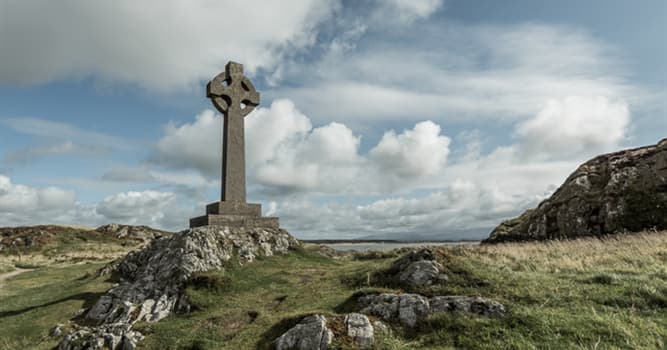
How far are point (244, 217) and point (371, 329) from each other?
15629mm

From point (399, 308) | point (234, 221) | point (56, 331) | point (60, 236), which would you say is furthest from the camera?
point (60, 236)

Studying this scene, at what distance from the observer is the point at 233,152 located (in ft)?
80.4

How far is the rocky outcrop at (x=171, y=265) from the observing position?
655 inches

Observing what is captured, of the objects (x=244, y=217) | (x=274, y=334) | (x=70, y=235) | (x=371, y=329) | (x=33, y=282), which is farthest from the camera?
(x=70, y=235)

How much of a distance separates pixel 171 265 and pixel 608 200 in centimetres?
2938

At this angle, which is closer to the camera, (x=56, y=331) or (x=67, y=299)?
(x=56, y=331)

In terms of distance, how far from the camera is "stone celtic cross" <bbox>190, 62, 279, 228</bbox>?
23.5 meters

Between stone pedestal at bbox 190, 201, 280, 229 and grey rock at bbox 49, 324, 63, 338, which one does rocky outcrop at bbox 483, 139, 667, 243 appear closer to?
stone pedestal at bbox 190, 201, 280, 229

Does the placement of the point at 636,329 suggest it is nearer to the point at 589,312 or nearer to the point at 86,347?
the point at 589,312

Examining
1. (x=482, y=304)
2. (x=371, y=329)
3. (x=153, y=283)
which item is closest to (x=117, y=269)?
(x=153, y=283)

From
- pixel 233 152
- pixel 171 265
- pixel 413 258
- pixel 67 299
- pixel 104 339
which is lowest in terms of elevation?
pixel 104 339

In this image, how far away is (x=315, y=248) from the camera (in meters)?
27.5

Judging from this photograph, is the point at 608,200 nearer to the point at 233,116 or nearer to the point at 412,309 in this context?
the point at 412,309

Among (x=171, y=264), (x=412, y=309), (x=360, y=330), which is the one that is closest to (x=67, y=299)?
(x=171, y=264)
